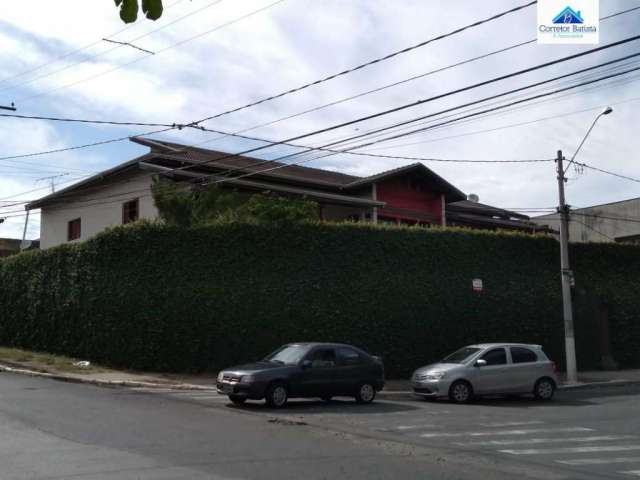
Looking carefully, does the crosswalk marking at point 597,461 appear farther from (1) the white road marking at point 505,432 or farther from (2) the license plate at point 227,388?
(2) the license plate at point 227,388

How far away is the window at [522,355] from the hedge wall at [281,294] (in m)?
5.05

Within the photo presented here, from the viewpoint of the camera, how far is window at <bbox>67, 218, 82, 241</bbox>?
34.0 meters

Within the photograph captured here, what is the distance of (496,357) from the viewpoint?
18.8m

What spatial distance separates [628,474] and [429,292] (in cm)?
1512

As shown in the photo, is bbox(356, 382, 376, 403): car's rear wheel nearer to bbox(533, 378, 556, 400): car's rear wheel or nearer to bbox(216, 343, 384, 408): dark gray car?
bbox(216, 343, 384, 408): dark gray car

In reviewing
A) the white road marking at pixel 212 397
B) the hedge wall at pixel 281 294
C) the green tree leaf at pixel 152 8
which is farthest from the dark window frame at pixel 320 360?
the green tree leaf at pixel 152 8

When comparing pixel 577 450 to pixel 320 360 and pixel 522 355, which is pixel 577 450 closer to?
pixel 320 360

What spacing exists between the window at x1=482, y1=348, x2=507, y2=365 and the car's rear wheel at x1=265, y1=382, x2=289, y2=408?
6.07m

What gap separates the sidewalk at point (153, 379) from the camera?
19.4 meters

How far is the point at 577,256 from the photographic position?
93.4ft

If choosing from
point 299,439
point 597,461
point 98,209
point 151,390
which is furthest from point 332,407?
point 98,209

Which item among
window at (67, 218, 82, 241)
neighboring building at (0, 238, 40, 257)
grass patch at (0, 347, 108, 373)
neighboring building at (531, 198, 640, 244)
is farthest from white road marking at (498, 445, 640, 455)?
neighboring building at (0, 238, 40, 257)

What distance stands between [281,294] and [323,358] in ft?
20.7

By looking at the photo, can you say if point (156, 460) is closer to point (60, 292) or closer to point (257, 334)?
point (257, 334)
